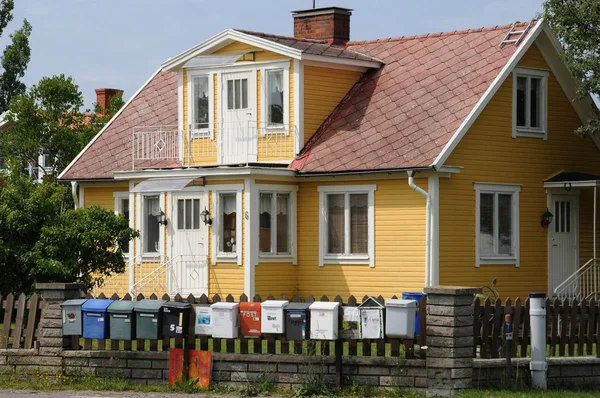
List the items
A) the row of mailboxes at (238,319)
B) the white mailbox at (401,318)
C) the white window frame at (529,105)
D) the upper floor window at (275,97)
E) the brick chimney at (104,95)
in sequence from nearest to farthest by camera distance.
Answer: the white mailbox at (401,318) → the row of mailboxes at (238,319) → the white window frame at (529,105) → the upper floor window at (275,97) → the brick chimney at (104,95)

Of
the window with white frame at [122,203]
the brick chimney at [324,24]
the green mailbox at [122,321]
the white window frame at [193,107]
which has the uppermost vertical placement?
the brick chimney at [324,24]

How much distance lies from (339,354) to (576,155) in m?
15.1

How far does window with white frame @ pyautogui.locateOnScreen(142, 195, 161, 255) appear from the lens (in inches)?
1164

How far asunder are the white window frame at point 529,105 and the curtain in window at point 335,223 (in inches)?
170

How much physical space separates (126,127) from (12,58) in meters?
26.6

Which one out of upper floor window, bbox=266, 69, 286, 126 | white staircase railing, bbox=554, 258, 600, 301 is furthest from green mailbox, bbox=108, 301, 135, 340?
white staircase railing, bbox=554, 258, 600, 301

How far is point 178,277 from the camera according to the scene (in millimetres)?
28547

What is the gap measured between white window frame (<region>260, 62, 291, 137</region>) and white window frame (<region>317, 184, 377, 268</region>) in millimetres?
1868

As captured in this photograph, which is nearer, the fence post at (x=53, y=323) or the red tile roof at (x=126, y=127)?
the fence post at (x=53, y=323)

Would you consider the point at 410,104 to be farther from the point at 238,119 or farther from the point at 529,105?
the point at 238,119

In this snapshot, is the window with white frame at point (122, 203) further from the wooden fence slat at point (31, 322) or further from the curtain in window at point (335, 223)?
the wooden fence slat at point (31, 322)

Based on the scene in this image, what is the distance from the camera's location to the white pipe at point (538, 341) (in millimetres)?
15961

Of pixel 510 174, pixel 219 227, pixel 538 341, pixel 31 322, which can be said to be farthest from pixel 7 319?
pixel 510 174

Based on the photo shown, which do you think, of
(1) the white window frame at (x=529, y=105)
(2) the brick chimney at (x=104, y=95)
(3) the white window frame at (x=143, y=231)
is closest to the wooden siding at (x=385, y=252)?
(1) the white window frame at (x=529, y=105)
